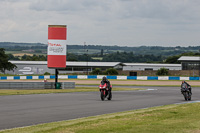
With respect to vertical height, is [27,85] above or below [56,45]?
below

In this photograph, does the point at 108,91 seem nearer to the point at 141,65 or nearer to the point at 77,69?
the point at 77,69

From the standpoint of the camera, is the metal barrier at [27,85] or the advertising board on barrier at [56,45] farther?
the metal barrier at [27,85]

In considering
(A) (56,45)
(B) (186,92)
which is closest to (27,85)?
(A) (56,45)

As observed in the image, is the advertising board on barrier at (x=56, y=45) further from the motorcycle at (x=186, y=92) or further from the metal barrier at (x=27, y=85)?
the motorcycle at (x=186, y=92)

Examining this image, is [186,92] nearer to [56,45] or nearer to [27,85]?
[56,45]

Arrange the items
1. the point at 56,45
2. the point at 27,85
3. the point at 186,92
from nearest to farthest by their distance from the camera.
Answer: the point at 186,92 < the point at 27,85 < the point at 56,45

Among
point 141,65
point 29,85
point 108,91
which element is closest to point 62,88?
point 29,85

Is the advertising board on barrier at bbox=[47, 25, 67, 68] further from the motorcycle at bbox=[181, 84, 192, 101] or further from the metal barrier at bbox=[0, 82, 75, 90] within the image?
the motorcycle at bbox=[181, 84, 192, 101]

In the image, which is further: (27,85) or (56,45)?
(56,45)

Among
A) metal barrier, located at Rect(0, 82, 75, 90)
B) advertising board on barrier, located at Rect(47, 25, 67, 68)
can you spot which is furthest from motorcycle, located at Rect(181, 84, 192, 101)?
metal barrier, located at Rect(0, 82, 75, 90)

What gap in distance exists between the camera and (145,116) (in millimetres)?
14805

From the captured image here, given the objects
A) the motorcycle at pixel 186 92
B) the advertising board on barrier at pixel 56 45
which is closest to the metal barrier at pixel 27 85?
the advertising board on barrier at pixel 56 45

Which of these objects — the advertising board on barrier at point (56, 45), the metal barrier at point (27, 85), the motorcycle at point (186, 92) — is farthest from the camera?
the metal barrier at point (27, 85)

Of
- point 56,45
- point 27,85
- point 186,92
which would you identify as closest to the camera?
point 186,92
